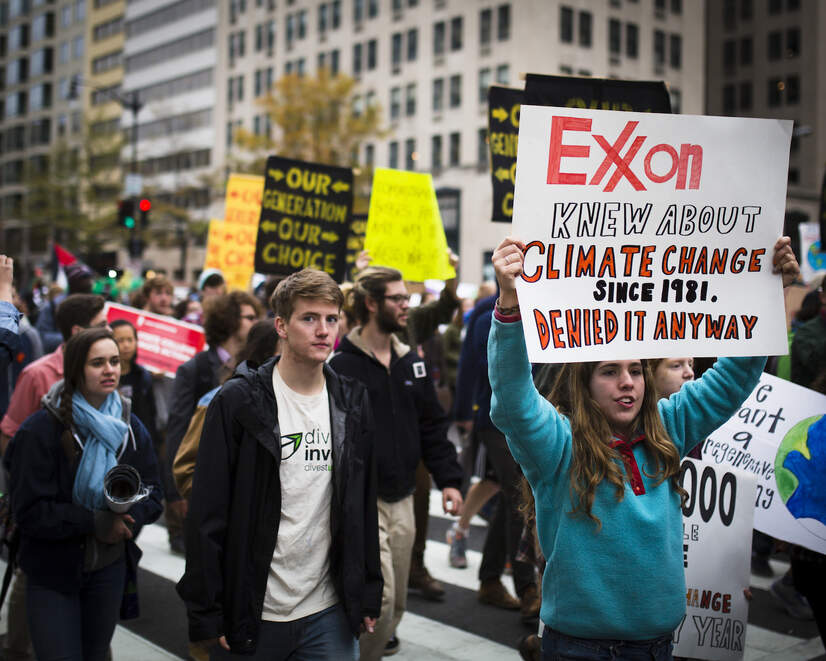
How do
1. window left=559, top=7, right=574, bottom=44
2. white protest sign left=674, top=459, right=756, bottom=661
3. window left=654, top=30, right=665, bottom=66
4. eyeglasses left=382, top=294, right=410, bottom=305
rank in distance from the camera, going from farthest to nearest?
window left=654, top=30, right=665, bottom=66 → window left=559, top=7, right=574, bottom=44 → eyeglasses left=382, top=294, right=410, bottom=305 → white protest sign left=674, top=459, right=756, bottom=661

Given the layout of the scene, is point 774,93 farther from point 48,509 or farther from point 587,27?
point 48,509

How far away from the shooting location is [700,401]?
11.2 ft

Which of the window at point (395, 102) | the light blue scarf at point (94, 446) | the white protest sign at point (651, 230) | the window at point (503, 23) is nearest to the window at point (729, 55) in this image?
the window at point (503, 23)

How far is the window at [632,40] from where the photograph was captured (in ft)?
166

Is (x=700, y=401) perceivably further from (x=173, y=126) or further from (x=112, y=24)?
(x=112, y=24)

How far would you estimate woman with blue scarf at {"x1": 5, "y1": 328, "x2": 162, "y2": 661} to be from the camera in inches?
156

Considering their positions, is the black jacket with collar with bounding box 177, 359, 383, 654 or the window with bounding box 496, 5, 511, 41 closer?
the black jacket with collar with bounding box 177, 359, 383, 654

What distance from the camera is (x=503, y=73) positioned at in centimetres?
4750

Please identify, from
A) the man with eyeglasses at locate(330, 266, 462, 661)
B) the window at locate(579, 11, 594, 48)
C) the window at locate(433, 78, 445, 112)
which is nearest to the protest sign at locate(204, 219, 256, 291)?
the man with eyeglasses at locate(330, 266, 462, 661)

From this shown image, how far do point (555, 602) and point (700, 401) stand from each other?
91cm

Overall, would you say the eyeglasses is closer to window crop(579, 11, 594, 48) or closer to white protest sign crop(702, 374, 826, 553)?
white protest sign crop(702, 374, 826, 553)

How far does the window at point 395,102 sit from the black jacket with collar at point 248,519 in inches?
2012

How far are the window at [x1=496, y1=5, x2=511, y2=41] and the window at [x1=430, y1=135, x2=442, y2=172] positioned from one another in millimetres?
6228

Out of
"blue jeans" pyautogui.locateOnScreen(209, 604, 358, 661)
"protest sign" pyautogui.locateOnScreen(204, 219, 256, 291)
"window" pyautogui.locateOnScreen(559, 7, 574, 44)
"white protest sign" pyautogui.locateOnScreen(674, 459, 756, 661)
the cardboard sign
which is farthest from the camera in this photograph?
"window" pyautogui.locateOnScreen(559, 7, 574, 44)
